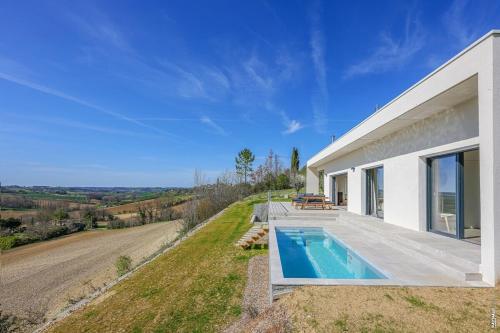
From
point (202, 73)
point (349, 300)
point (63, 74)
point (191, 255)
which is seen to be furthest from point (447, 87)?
point (63, 74)

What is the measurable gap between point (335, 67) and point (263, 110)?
8.36m

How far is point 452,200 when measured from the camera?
687cm

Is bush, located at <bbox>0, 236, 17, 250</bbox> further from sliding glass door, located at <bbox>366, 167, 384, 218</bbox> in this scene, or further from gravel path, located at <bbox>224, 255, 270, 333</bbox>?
sliding glass door, located at <bbox>366, 167, 384, 218</bbox>

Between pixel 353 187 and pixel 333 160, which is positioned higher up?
pixel 333 160

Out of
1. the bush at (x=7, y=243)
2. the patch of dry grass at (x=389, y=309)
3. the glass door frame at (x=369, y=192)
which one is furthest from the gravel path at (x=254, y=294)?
the bush at (x=7, y=243)

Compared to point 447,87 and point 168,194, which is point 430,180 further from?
point 168,194

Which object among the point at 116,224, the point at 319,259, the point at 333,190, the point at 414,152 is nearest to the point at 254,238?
the point at 319,259

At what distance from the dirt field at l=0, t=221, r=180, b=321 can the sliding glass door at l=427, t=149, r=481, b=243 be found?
1176 centimetres

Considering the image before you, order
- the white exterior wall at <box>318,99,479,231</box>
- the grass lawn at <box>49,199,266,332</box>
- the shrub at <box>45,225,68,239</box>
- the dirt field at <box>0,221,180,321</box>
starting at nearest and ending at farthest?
the grass lawn at <box>49,199,266,332</box>
the white exterior wall at <box>318,99,479,231</box>
the dirt field at <box>0,221,180,321</box>
the shrub at <box>45,225,68,239</box>

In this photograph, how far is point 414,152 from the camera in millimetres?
8203

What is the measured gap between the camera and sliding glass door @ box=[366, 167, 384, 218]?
11.2 metres

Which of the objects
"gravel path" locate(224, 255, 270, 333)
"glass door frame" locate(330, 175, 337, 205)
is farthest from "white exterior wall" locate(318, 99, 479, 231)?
"glass door frame" locate(330, 175, 337, 205)

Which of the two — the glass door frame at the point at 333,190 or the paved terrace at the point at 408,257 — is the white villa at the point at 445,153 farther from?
the glass door frame at the point at 333,190

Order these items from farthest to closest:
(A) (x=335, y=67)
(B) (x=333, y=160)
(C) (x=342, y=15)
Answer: (B) (x=333, y=160) → (A) (x=335, y=67) → (C) (x=342, y=15)
